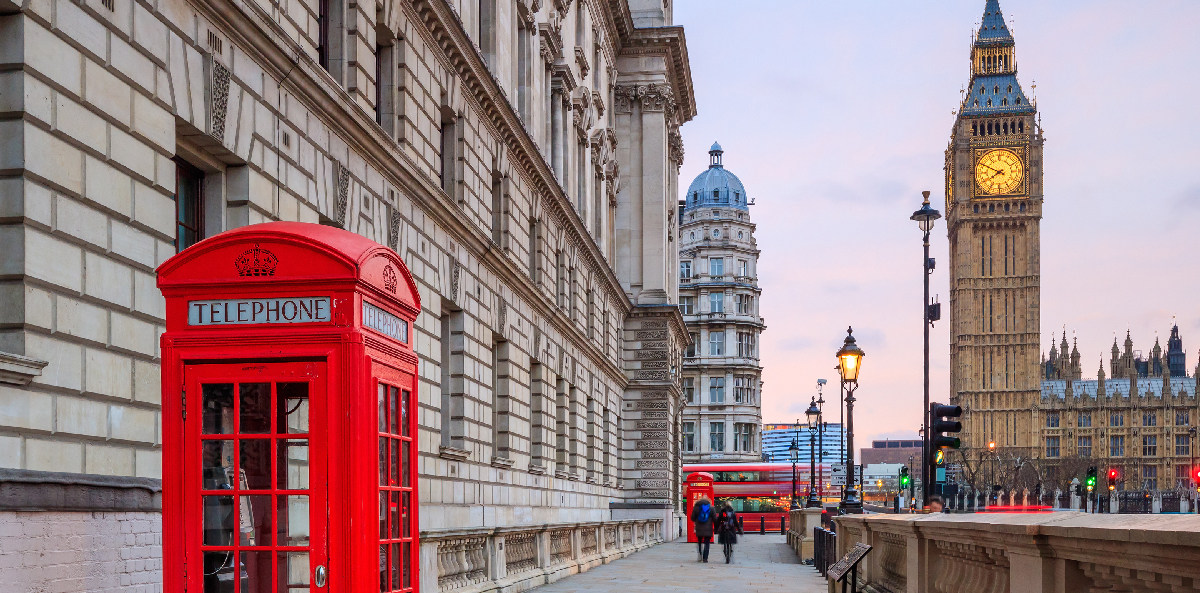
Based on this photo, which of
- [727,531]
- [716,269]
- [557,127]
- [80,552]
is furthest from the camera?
[716,269]

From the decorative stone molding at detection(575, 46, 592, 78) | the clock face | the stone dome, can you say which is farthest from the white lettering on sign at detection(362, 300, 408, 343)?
the clock face

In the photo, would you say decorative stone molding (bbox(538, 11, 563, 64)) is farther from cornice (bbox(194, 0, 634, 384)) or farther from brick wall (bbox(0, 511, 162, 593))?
brick wall (bbox(0, 511, 162, 593))

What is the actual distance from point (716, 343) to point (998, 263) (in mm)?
74659

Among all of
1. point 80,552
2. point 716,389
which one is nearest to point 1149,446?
point 716,389

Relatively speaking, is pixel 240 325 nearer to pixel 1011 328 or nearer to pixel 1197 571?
pixel 1197 571

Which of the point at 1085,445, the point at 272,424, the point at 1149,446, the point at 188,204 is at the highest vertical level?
the point at 188,204

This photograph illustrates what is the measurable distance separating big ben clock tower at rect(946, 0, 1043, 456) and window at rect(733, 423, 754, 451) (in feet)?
230

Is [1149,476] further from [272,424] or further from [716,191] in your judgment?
[272,424]

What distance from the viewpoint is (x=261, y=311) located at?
7.03m

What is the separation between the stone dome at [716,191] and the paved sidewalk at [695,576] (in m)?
76.5

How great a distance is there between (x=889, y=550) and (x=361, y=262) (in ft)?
30.2

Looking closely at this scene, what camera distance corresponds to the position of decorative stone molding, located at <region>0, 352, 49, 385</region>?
796 centimetres

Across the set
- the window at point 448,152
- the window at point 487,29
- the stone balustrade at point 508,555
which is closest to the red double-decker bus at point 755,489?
the stone balustrade at point 508,555

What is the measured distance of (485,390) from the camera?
2331 cm
